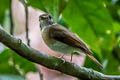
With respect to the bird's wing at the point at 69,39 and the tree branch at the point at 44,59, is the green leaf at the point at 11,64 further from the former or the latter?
the tree branch at the point at 44,59

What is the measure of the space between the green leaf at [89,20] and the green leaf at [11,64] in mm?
370

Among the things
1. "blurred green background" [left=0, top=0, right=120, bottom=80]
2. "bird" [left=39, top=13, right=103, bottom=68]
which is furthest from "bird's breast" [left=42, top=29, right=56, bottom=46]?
"blurred green background" [left=0, top=0, right=120, bottom=80]

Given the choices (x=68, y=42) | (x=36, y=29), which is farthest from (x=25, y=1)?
(x=36, y=29)

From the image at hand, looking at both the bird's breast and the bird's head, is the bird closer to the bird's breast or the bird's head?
the bird's breast

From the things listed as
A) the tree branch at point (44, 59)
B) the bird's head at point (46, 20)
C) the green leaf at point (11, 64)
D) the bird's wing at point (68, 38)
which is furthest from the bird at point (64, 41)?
the green leaf at point (11, 64)

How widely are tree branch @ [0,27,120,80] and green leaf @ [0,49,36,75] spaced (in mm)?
701

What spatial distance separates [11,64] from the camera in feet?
8.04

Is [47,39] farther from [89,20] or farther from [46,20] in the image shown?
[89,20]

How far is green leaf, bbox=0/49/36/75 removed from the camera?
234cm

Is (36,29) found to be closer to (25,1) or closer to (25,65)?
(25,65)

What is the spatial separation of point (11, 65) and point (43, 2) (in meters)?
0.44

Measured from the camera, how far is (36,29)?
2.97 m

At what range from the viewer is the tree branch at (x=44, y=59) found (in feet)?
4.70

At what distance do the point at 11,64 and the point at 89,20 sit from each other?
0.56 meters
